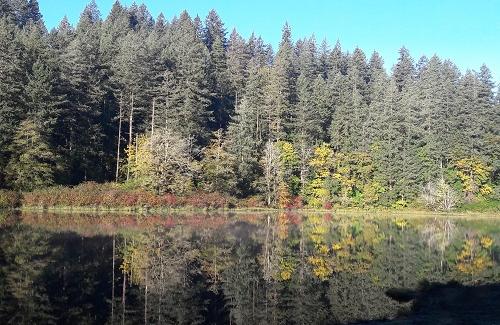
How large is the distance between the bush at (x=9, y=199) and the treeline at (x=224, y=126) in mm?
2328

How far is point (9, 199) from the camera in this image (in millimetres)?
45031

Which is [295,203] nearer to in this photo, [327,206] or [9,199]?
[327,206]

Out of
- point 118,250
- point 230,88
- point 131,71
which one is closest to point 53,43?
point 131,71

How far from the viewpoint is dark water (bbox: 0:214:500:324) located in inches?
505

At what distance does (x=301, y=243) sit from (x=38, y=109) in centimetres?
3596

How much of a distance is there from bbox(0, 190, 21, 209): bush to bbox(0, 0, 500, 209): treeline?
233cm

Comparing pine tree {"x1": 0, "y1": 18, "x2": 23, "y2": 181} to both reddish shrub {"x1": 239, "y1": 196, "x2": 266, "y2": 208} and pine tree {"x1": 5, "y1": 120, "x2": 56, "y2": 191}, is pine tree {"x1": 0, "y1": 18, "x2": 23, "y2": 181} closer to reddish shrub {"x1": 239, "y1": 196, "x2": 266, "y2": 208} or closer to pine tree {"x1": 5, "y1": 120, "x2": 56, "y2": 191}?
pine tree {"x1": 5, "y1": 120, "x2": 56, "y2": 191}

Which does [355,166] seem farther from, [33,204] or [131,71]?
[33,204]

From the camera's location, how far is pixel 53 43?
219ft

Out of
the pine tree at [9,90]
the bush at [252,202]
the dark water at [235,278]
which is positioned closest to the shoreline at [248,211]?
the bush at [252,202]

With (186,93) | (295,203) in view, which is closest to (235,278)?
(295,203)

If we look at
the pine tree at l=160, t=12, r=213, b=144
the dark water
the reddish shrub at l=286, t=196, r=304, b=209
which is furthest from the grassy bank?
the dark water

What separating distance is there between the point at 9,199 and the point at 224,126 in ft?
128

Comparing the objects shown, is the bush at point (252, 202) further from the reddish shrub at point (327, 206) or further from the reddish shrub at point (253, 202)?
the reddish shrub at point (327, 206)
